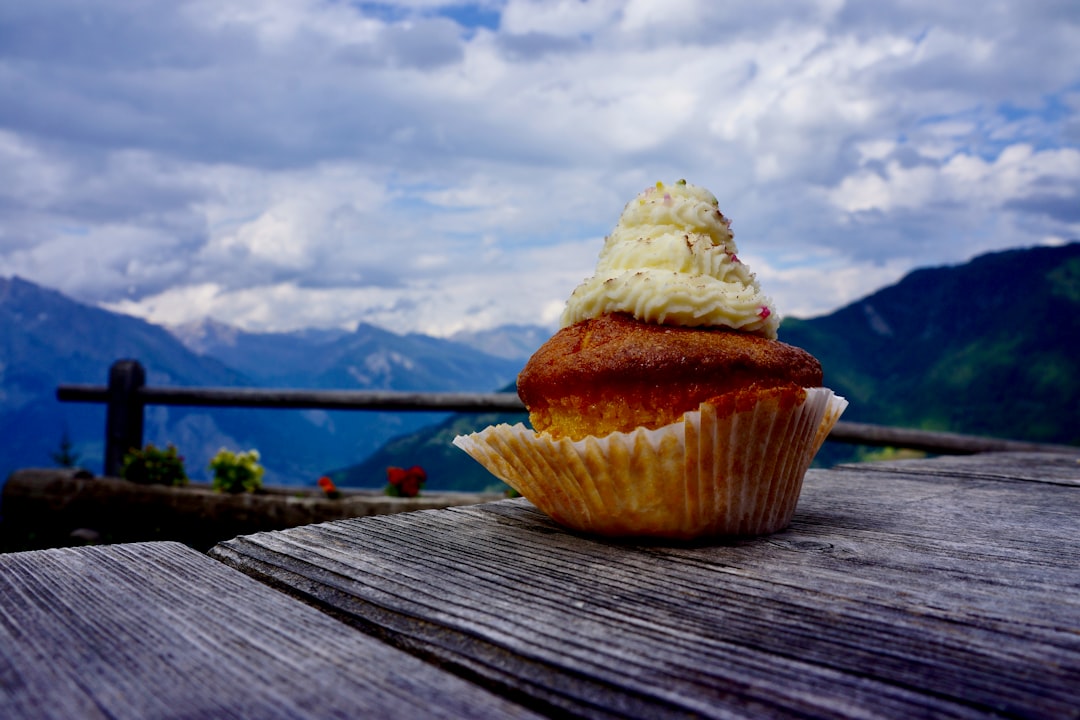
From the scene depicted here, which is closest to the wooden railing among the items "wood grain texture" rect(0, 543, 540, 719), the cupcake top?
the cupcake top

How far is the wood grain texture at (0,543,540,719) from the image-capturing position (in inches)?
28.7

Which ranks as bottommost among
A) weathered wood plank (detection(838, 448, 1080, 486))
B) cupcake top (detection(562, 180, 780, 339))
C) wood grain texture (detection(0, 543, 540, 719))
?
wood grain texture (detection(0, 543, 540, 719))

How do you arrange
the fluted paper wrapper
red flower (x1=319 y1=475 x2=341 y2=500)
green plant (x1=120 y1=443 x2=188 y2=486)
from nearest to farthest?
the fluted paper wrapper → red flower (x1=319 y1=475 x2=341 y2=500) → green plant (x1=120 y1=443 x2=188 y2=486)

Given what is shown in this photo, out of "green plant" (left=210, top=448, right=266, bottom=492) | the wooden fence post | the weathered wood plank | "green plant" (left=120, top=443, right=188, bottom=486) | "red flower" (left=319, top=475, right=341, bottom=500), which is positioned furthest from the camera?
the wooden fence post

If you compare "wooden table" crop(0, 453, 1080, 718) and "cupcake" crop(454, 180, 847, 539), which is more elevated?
"cupcake" crop(454, 180, 847, 539)

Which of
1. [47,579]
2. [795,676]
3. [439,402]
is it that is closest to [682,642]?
[795,676]

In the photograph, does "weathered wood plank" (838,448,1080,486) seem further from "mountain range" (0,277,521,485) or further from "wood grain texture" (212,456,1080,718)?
"mountain range" (0,277,521,485)

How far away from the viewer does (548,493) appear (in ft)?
5.26

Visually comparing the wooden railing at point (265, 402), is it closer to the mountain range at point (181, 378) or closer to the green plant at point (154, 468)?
the green plant at point (154, 468)

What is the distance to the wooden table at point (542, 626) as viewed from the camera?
0.75 metres

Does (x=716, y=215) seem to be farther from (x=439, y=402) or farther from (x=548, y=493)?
(x=439, y=402)

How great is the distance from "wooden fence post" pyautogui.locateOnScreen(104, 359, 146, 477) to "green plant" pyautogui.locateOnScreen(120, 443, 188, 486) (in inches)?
31.2

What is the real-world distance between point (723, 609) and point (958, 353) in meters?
62.7

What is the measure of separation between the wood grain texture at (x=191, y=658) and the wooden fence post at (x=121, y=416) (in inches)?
237
